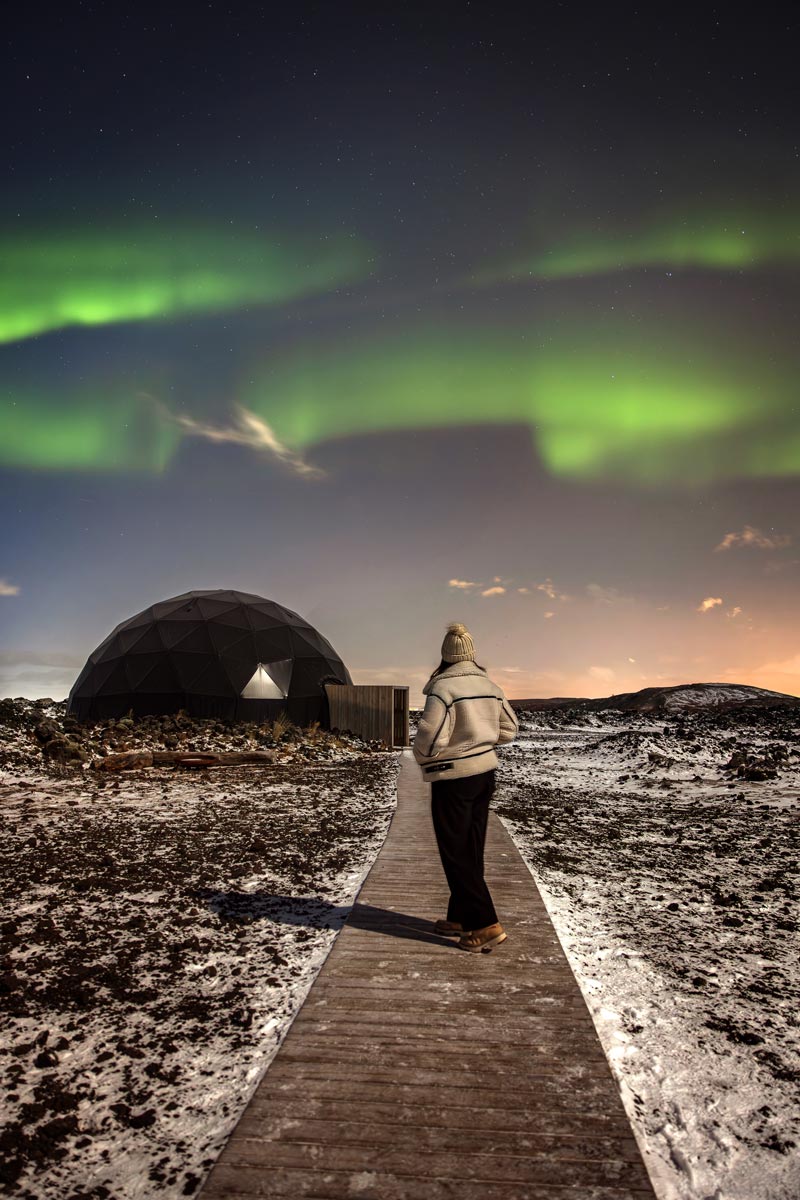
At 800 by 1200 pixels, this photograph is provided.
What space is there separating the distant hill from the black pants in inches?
1522

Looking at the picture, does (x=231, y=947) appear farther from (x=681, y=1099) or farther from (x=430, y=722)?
(x=681, y=1099)

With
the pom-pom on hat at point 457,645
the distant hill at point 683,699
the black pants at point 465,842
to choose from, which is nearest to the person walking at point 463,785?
the black pants at point 465,842

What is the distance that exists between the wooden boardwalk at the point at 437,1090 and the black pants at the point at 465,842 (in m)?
0.30

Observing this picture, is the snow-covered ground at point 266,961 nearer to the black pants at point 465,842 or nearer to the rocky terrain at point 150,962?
the rocky terrain at point 150,962

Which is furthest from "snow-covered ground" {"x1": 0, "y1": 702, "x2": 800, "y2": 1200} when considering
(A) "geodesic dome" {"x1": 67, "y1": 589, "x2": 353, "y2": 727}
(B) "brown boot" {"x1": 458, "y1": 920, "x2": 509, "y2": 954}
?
(A) "geodesic dome" {"x1": 67, "y1": 589, "x2": 353, "y2": 727}

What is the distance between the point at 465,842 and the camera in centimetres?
496

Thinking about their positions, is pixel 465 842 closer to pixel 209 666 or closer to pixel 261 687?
pixel 261 687

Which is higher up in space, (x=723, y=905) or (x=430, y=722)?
(x=430, y=722)

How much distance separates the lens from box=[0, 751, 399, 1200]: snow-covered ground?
125 inches

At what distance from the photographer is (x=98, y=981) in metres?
4.73

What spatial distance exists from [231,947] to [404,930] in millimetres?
1358

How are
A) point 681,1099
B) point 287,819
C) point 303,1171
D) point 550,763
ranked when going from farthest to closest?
point 550,763
point 287,819
point 681,1099
point 303,1171

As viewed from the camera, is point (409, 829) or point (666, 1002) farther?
point (409, 829)

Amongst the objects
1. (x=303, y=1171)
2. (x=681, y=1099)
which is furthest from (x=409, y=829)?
(x=303, y=1171)
